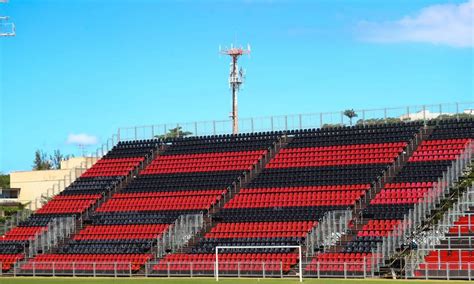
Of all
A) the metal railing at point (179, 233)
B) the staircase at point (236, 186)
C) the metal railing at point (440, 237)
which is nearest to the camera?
the metal railing at point (440, 237)

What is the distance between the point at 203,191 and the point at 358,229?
12.2 m

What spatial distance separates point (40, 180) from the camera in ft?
268

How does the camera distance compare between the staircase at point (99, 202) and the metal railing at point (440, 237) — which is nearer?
the metal railing at point (440, 237)

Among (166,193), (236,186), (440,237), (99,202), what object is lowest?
(440,237)

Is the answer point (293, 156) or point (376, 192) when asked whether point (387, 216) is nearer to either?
point (376, 192)

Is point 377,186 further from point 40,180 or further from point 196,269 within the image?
point 40,180

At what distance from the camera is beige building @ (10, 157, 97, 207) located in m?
79.8

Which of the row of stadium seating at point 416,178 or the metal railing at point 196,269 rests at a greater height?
the row of stadium seating at point 416,178

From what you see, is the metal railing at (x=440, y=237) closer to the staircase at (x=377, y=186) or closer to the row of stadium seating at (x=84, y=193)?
the staircase at (x=377, y=186)

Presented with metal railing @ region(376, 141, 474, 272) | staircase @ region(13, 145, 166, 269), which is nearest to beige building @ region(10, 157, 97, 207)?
staircase @ region(13, 145, 166, 269)

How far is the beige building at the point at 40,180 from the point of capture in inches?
3142

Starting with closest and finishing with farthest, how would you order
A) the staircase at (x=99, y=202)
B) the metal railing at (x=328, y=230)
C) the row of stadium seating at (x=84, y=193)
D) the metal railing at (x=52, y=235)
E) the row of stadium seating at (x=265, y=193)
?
the metal railing at (x=328, y=230) → the row of stadium seating at (x=265, y=193) → the metal railing at (x=52, y=235) → the staircase at (x=99, y=202) → the row of stadium seating at (x=84, y=193)

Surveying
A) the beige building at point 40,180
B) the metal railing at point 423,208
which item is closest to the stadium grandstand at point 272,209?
the metal railing at point 423,208

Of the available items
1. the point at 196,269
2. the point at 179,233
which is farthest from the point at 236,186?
the point at 196,269
